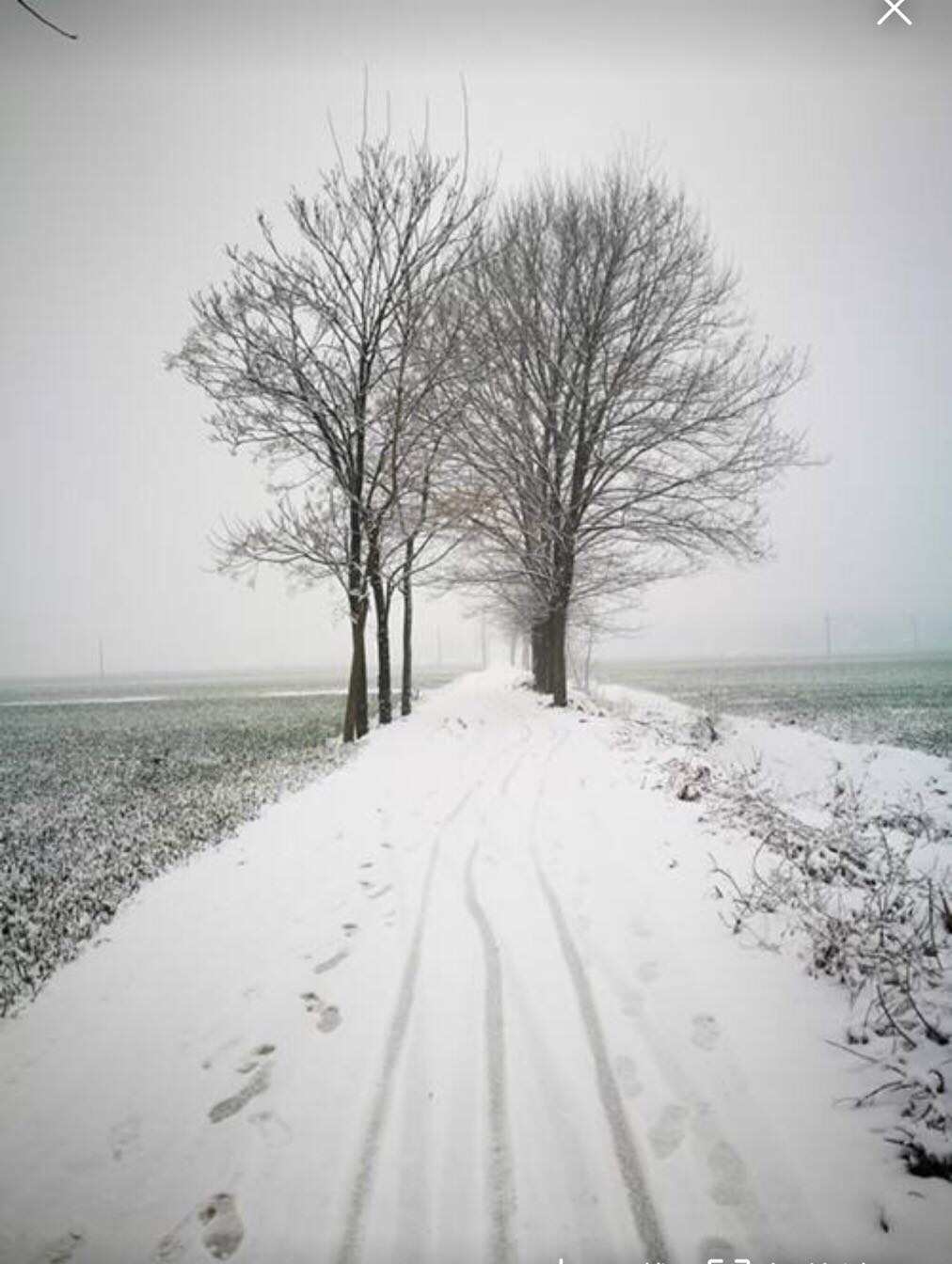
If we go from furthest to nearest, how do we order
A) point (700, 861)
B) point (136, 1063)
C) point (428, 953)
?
point (700, 861), point (428, 953), point (136, 1063)

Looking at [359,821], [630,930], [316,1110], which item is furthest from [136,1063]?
[359,821]

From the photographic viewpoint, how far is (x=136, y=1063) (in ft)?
9.29

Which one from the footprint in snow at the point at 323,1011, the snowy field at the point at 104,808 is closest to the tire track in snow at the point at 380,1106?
the footprint in snow at the point at 323,1011

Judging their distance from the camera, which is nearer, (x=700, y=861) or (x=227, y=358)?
(x=700, y=861)

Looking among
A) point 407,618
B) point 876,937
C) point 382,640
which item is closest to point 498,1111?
point 876,937

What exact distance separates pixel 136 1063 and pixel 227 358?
13393 mm

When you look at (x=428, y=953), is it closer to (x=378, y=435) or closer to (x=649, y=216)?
(x=378, y=435)

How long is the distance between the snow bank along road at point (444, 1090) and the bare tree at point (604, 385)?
10770 millimetres

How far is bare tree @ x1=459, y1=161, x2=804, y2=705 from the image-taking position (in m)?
12.8

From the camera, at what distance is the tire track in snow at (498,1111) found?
6.13 ft

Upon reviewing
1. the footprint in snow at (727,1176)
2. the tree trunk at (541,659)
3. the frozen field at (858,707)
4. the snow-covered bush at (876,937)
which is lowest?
the frozen field at (858,707)

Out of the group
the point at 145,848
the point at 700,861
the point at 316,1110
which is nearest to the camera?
the point at 316,1110

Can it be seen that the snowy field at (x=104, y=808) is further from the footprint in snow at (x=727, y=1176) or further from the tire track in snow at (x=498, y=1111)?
the footprint in snow at (x=727, y=1176)

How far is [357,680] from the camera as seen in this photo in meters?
13.8
